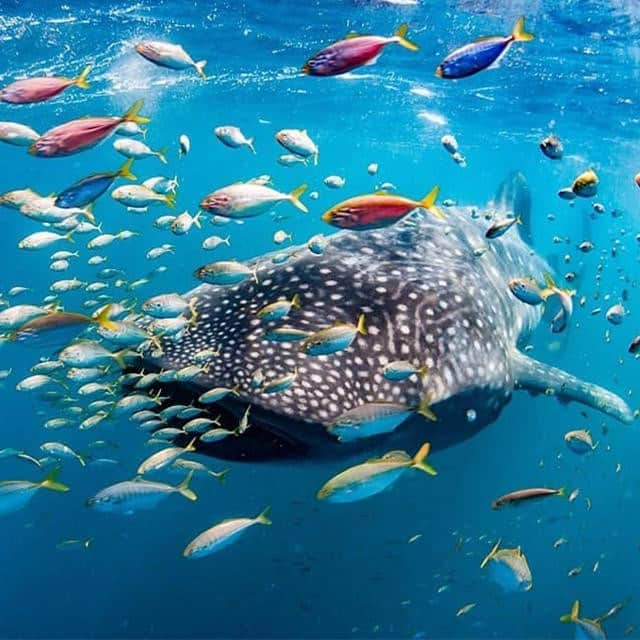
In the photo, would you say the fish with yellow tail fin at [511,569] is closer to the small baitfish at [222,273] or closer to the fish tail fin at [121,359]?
the small baitfish at [222,273]

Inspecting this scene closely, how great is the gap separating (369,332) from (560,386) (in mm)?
3215

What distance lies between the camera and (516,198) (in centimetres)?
1420

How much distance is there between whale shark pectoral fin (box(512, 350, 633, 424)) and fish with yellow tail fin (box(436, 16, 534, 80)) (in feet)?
11.1

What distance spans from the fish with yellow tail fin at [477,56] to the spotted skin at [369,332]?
193 centimetres

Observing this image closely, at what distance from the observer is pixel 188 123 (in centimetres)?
3944

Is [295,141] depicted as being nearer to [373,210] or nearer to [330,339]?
[373,210]

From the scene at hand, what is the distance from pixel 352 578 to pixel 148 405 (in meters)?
10.2

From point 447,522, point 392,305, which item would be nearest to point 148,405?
point 392,305

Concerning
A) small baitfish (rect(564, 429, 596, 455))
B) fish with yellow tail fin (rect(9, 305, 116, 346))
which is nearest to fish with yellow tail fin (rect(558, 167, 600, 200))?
small baitfish (rect(564, 429, 596, 455))

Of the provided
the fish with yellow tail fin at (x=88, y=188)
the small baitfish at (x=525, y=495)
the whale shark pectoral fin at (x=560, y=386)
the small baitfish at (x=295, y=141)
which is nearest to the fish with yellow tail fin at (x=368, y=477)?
the small baitfish at (x=525, y=495)

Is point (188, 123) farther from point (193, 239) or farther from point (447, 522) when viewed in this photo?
point (447, 522)

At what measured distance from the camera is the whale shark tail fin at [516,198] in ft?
46.4

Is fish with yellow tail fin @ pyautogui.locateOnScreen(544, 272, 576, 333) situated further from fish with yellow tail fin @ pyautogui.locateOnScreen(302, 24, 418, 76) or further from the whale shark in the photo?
fish with yellow tail fin @ pyautogui.locateOnScreen(302, 24, 418, 76)

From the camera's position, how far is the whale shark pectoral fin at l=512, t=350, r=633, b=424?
674 cm
